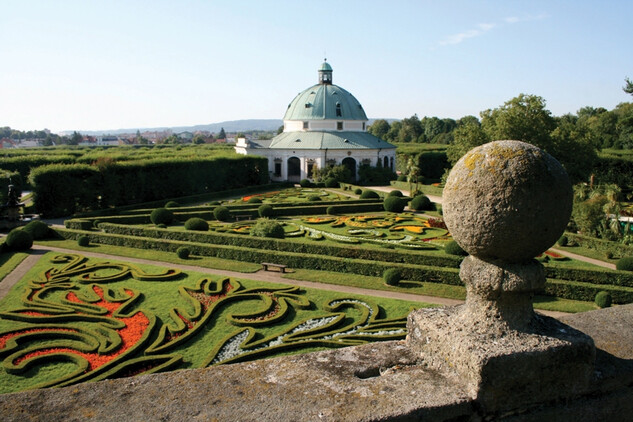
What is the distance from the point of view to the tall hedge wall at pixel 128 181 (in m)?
32.0

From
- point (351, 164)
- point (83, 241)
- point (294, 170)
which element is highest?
point (351, 164)

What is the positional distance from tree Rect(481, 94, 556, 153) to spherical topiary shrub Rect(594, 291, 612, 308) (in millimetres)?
18590

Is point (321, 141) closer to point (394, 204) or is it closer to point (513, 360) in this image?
point (394, 204)

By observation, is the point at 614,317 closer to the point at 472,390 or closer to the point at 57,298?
the point at 472,390

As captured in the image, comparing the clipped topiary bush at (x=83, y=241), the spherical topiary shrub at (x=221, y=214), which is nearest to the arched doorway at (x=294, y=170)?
the spherical topiary shrub at (x=221, y=214)

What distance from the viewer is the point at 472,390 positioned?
3756mm

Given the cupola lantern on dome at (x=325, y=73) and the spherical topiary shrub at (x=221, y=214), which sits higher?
the cupola lantern on dome at (x=325, y=73)

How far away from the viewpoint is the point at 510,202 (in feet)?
12.0

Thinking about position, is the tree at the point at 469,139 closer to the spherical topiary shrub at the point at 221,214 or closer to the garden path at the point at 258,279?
the spherical topiary shrub at the point at 221,214

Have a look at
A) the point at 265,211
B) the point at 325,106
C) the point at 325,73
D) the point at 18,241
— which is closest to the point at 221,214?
the point at 265,211

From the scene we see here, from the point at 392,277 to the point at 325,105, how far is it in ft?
157

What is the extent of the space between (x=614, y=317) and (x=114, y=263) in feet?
59.7

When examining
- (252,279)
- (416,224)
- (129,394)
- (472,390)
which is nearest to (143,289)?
(252,279)

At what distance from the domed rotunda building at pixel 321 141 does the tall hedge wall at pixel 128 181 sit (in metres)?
8.75
